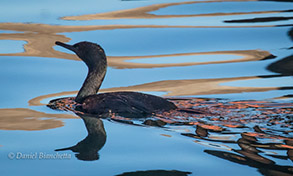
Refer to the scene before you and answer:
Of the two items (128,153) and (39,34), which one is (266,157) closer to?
(128,153)

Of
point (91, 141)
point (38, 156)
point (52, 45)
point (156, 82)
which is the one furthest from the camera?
point (52, 45)

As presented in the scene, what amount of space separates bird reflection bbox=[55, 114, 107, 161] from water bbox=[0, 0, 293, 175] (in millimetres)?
13

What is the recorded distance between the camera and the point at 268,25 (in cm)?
1161

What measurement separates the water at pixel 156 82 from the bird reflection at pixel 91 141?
1cm

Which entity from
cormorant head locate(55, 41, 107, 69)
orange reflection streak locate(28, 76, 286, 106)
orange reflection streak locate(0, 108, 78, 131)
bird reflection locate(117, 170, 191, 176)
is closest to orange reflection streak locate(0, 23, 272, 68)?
orange reflection streak locate(28, 76, 286, 106)

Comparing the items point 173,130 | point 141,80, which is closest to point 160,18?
point 141,80

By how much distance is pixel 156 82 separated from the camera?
9.01 metres

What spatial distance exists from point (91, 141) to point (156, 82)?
3151 millimetres

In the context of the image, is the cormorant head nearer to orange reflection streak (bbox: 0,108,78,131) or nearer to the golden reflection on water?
the golden reflection on water

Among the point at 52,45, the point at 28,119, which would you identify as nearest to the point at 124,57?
the point at 52,45

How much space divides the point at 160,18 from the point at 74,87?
3906 mm

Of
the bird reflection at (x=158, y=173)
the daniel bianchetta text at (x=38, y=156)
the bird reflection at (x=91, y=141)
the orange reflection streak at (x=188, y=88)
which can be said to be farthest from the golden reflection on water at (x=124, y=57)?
the bird reflection at (x=158, y=173)

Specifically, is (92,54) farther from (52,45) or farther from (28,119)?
(52,45)

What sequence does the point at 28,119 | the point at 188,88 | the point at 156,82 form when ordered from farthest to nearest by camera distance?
the point at 156,82, the point at 188,88, the point at 28,119
